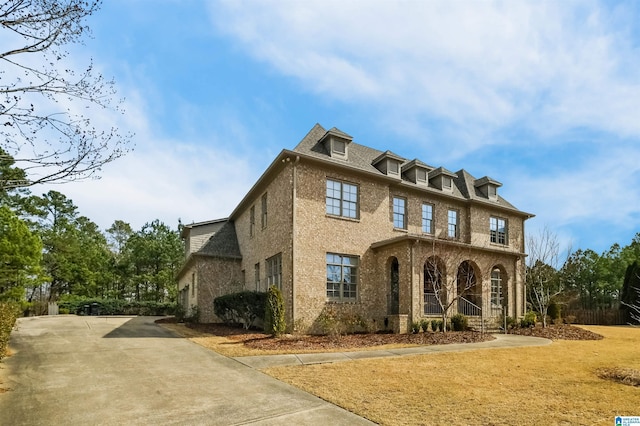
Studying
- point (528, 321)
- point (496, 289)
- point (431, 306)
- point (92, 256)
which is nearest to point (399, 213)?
point (431, 306)

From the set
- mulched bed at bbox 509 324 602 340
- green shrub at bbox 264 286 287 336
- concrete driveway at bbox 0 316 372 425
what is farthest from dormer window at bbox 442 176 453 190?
concrete driveway at bbox 0 316 372 425

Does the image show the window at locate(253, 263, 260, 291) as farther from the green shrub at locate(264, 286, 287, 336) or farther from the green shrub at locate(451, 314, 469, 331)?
the green shrub at locate(451, 314, 469, 331)

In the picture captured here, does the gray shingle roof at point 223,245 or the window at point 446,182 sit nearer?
the window at point 446,182

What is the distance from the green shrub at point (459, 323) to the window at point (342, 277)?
14.3ft

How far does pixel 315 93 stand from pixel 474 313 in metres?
14.3

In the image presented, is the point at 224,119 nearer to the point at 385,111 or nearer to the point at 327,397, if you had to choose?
the point at 385,111

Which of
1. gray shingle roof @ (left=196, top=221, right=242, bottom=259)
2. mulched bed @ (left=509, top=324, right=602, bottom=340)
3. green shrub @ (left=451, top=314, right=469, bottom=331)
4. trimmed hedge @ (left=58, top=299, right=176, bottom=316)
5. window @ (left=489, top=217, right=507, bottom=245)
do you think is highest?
window @ (left=489, top=217, right=507, bottom=245)

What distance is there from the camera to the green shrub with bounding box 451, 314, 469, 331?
17750 millimetres

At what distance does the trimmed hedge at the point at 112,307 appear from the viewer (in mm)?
35281

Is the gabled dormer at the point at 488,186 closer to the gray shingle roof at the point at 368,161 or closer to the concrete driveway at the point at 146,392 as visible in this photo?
the gray shingle roof at the point at 368,161

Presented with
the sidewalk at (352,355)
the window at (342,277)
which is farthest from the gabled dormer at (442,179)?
the sidewalk at (352,355)

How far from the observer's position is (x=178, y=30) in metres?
8.22

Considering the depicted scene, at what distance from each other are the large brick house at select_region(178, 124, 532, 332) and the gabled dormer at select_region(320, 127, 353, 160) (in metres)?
0.05

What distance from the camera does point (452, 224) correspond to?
22.7 meters
